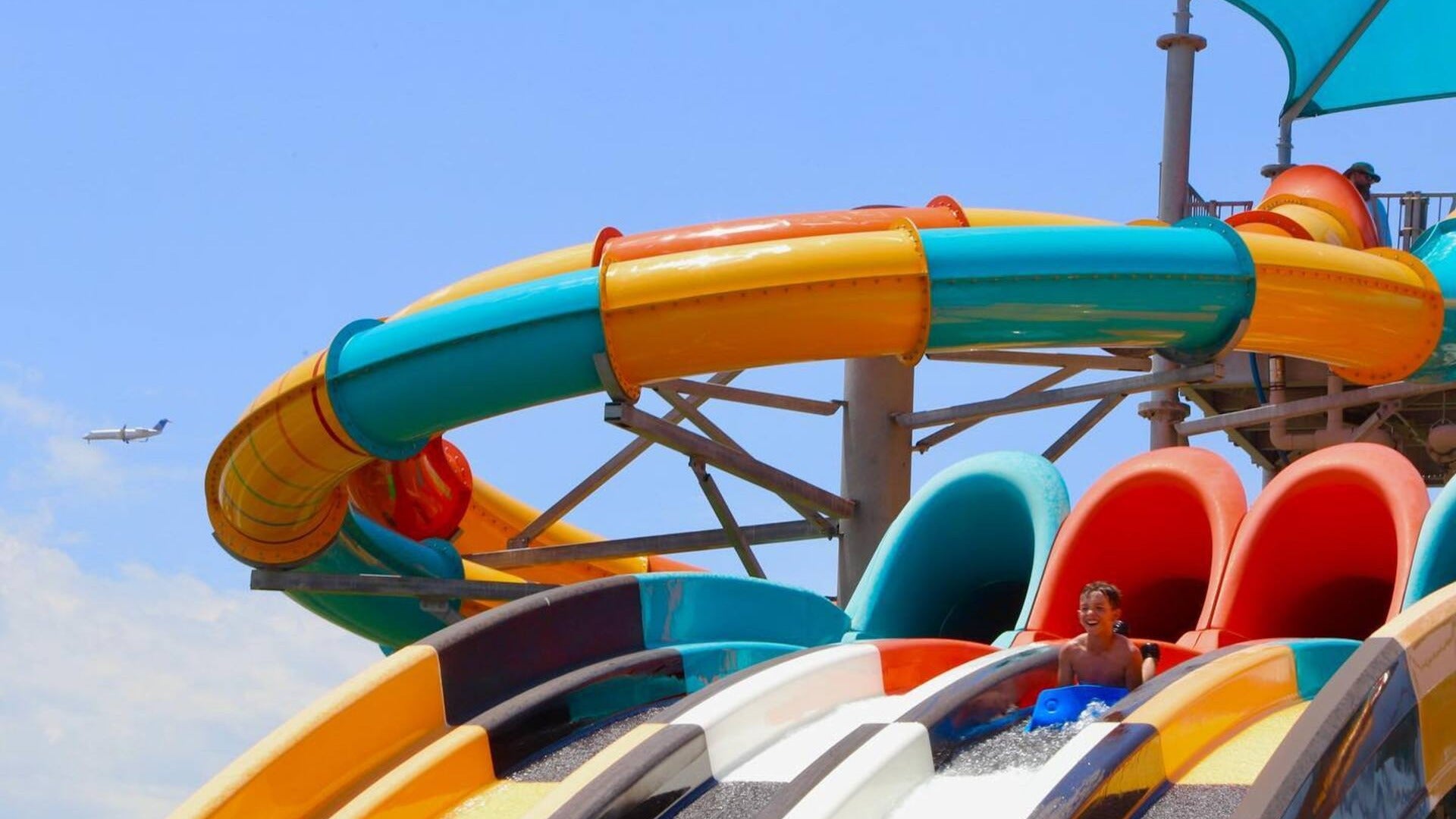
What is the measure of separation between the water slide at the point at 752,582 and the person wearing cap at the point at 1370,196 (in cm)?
314

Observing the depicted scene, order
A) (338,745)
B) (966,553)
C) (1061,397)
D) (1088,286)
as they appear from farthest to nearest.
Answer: (1061,397) → (966,553) → (1088,286) → (338,745)

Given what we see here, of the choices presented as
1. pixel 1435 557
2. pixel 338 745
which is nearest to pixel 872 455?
pixel 1435 557

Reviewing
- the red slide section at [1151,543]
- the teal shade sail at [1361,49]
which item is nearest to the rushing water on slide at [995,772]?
the red slide section at [1151,543]

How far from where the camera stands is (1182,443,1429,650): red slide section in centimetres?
835

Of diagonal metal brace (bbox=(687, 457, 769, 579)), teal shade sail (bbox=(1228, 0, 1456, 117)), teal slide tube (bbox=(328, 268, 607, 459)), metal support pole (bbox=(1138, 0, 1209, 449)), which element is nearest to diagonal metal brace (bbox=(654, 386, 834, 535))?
diagonal metal brace (bbox=(687, 457, 769, 579))

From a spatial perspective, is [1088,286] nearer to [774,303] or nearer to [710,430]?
[774,303]

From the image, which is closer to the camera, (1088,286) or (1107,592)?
(1107,592)

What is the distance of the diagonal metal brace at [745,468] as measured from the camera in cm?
1009

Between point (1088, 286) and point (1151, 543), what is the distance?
170 cm

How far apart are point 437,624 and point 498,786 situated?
6.50 m

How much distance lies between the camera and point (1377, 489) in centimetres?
842

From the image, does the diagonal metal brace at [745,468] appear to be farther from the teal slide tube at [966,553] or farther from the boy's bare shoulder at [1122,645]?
the boy's bare shoulder at [1122,645]

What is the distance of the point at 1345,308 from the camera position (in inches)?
363

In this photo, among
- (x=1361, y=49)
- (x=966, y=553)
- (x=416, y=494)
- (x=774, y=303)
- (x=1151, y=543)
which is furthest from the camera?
(x=1361, y=49)
